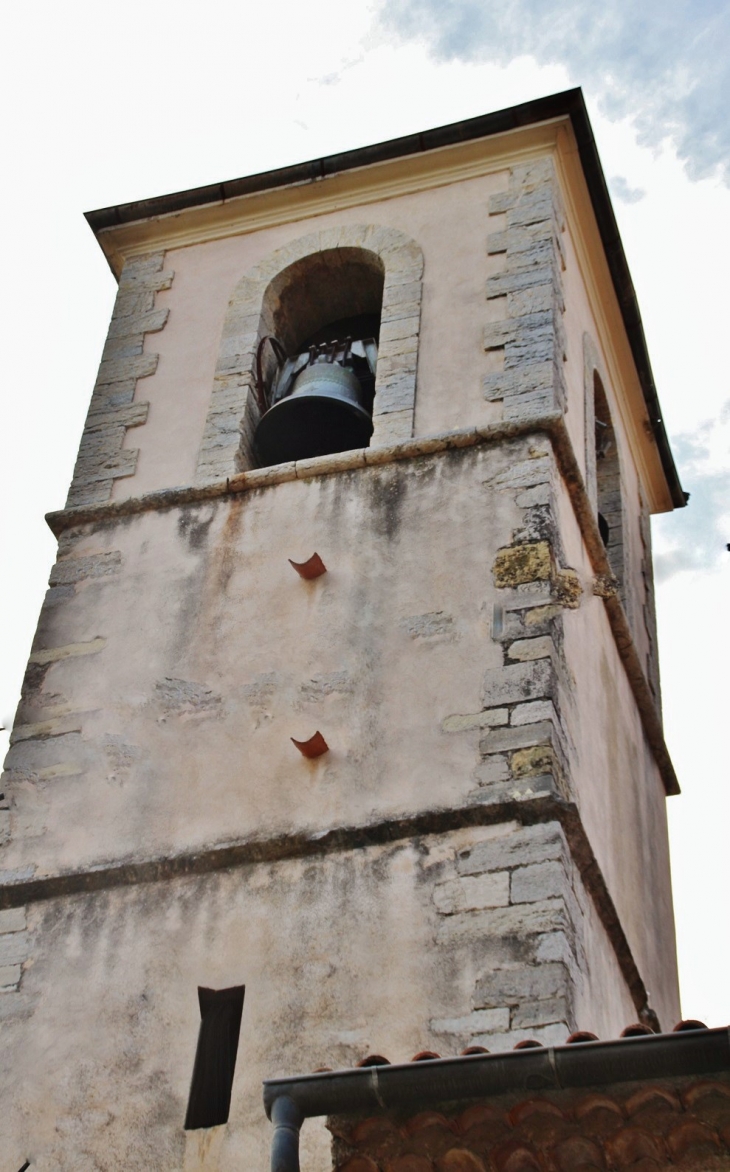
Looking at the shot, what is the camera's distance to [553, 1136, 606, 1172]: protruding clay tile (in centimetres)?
479

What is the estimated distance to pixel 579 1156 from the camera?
189 inches

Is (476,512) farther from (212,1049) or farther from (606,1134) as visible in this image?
(606,1134)

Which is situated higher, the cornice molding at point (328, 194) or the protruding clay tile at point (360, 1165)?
the cornice molding at point (328, 194)

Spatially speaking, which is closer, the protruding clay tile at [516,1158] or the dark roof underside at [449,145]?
the protruding clay tile at [516,1158]

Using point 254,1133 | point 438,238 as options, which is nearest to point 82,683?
point 254,1133

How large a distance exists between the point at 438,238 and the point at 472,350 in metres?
1.14

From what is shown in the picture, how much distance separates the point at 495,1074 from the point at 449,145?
672 cm

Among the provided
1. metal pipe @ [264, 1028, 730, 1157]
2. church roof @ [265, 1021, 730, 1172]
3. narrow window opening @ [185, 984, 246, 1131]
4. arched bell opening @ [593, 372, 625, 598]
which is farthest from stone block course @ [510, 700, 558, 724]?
arched bell opening @ [593, 372, 625, 598]

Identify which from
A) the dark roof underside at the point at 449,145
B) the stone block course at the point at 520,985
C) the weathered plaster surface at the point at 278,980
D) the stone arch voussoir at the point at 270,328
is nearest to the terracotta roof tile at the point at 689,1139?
the weathered plaster surface at the point at 278,980

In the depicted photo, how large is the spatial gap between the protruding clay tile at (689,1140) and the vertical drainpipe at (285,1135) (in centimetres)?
100

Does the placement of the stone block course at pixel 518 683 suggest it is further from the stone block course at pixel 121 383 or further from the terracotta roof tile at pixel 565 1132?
the stone block course at pixel 121 383

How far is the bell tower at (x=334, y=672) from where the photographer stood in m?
6.54

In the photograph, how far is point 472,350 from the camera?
29.9 feet

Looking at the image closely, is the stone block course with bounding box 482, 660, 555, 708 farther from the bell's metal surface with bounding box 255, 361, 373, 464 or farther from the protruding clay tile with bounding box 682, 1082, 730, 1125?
the protruding clay tile with bounding box 682, 1082, 730, 1125
